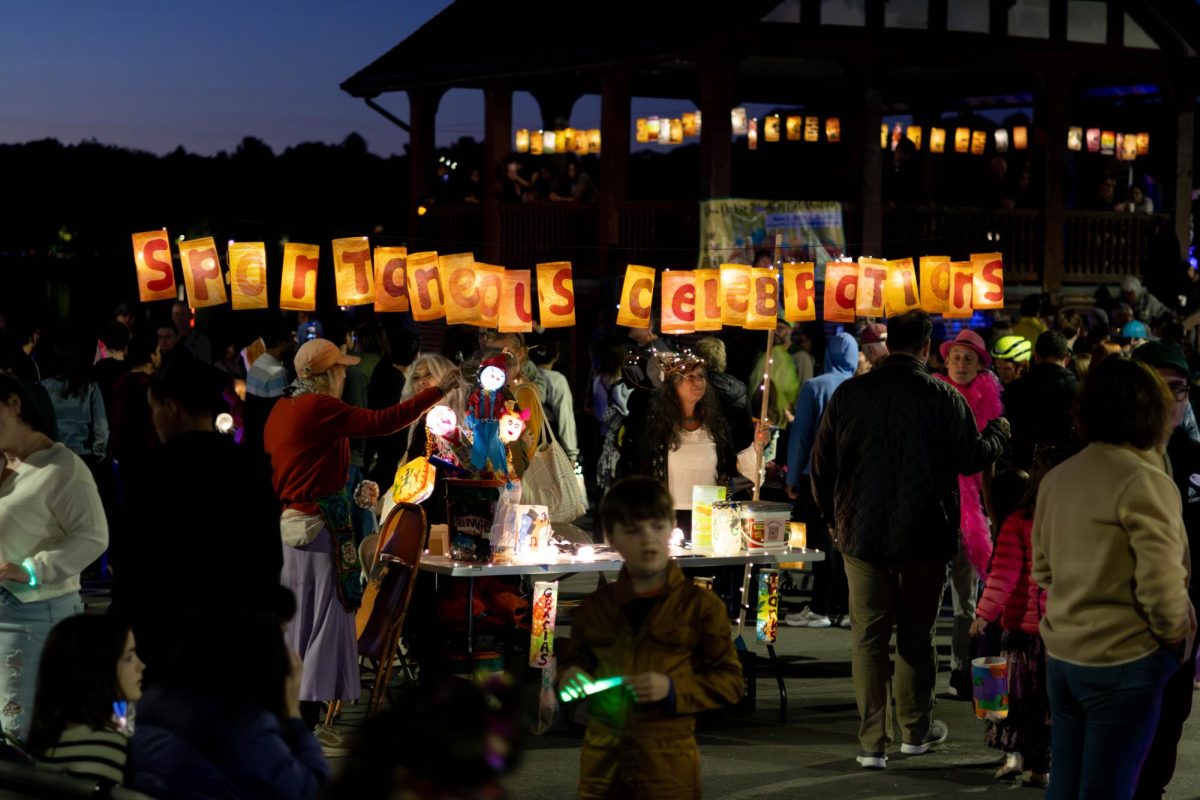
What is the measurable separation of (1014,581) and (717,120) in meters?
16.2

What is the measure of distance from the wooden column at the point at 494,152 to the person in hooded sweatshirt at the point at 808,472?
13.9 m

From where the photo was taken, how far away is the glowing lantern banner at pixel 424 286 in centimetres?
1386

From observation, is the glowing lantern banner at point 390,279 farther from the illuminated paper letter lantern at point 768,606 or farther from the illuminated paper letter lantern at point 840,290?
the illuminated paper letter lantern at point 768,606

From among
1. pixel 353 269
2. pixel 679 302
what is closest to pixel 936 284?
pixel 679 302

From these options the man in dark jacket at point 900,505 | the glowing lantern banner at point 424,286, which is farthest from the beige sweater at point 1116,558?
the glowing lantern banner at point 424,286

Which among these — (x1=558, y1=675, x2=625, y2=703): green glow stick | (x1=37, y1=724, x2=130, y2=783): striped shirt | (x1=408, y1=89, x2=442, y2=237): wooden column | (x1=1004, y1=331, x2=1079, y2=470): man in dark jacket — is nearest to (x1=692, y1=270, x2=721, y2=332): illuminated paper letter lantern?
(x1=1004, y1=331, x2=1079, y2=470): man in dark jacket

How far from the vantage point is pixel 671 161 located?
37469mm

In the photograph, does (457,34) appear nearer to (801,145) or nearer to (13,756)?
(801,145)

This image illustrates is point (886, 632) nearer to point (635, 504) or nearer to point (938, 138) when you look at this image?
point (635, 504)

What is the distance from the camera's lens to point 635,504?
16.4 feet

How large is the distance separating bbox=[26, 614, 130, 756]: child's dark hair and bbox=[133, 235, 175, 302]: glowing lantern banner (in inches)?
381

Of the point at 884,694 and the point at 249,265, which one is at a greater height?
the point at 249,265

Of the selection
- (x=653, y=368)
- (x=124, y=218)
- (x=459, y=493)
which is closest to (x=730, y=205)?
(x=653, y=368)

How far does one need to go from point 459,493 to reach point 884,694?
8.02ft
